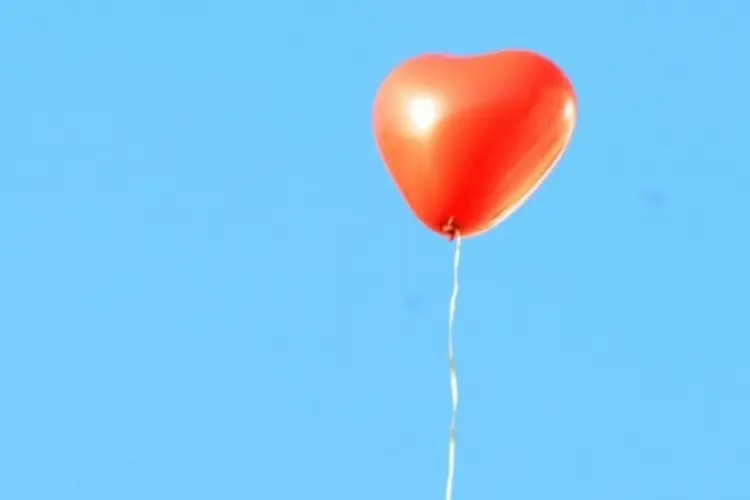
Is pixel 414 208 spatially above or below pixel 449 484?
above

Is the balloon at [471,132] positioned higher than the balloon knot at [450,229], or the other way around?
the balloon at [471,132]

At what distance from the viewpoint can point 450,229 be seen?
17.6 metres

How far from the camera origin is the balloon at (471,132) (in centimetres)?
1755

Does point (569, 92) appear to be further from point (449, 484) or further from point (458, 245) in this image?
point (449, 484)

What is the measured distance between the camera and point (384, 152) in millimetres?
17906

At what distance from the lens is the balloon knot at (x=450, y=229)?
17578 millimetres

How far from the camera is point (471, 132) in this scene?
1756cm

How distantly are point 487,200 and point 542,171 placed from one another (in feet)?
1.35

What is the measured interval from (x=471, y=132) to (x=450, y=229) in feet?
1.43

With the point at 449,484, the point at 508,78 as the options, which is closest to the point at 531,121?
the point at 508,78

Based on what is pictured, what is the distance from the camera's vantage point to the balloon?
17.5m

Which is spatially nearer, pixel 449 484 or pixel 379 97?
pixel 449 484

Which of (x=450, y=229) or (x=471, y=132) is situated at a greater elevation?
(x=471, y=132)

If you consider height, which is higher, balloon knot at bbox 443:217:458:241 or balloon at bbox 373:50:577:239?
balloon at bbox 373:50:577:239
